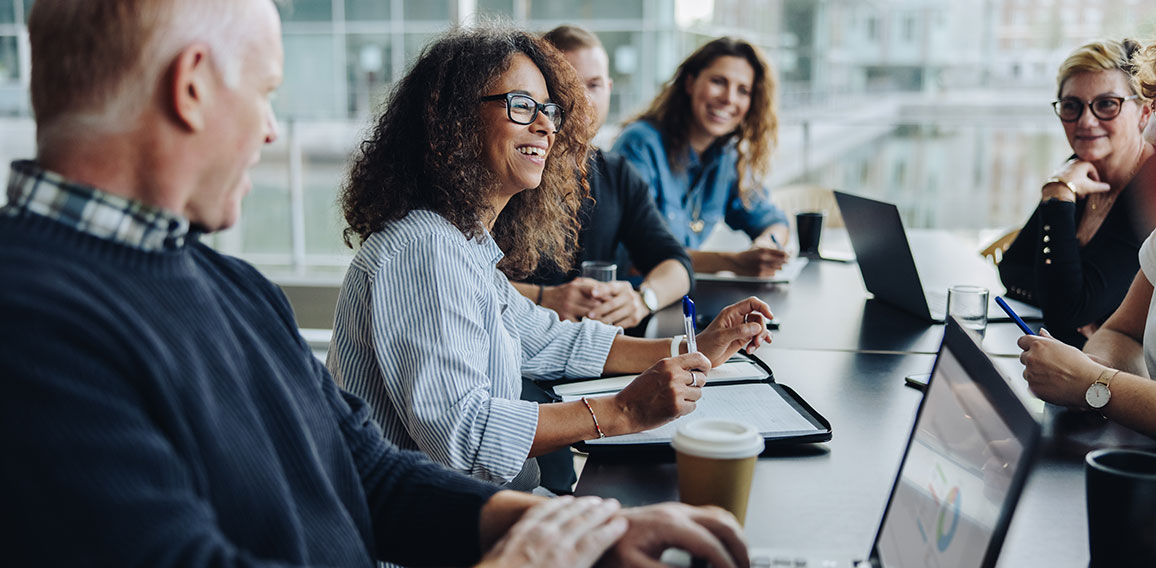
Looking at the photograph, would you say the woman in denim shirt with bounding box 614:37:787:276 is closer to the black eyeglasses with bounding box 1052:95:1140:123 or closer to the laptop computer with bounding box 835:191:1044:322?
the laptop computer with bounding box 835:191:1044:322

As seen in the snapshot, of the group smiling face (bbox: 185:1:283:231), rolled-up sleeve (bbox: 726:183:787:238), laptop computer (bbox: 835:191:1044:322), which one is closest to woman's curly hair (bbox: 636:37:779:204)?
rolled-up sleeve (bbox: 726:183:787:238)

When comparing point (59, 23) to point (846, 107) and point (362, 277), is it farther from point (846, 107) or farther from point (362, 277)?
point (846, 107)

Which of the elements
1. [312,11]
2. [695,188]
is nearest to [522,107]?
[695,188]

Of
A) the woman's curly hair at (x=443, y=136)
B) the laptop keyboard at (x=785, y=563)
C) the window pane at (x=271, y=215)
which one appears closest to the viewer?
the laptop keyboard at (x=785, y=563)

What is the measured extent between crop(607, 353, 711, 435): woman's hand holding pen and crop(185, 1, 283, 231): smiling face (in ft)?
2.23

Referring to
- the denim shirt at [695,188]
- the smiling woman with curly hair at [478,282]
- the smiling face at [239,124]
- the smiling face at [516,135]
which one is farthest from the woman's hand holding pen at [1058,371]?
the denim shirt at [695,188]

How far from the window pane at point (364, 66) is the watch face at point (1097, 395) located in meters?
4.38

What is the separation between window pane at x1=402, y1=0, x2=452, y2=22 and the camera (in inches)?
203

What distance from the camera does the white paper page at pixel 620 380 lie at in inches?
65.3

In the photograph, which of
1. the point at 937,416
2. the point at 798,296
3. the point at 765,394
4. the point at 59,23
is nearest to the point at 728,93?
the point at 798,296

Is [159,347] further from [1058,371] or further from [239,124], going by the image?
[1058,371]

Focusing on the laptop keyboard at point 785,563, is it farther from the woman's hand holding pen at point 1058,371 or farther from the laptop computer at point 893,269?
the laptop computer at point 893,269

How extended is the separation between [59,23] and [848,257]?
2.66 metres

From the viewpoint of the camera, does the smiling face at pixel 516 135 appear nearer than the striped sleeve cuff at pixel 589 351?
Yes
